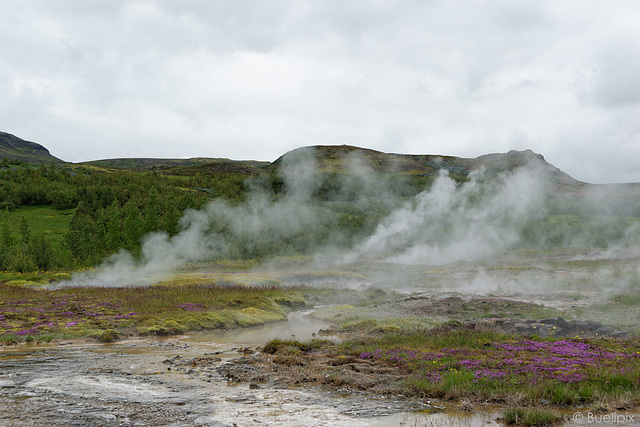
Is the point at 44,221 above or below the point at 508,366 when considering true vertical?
above

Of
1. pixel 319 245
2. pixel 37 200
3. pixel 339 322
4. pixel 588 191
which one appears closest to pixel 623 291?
pixel 339 322

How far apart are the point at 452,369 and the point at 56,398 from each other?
11.7 metres

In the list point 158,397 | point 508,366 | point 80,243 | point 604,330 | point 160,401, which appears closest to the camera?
point 160,401

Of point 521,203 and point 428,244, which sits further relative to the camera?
point 521,203

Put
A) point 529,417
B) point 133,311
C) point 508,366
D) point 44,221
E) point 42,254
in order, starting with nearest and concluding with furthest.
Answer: point 529,417
point 508,366
point 133,311
point 42,254
point 44,221

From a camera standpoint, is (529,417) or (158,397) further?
(158,397)

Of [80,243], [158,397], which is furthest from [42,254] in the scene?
[158,397]

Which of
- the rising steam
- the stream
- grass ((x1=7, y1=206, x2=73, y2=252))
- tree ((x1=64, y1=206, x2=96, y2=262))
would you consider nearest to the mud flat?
the stream

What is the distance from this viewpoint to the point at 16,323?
Answer: 2514 centimetres

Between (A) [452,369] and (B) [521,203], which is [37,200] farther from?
(A) [452,369]

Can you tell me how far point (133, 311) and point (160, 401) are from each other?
64.1 feet

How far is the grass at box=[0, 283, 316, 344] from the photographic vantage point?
24.4 m

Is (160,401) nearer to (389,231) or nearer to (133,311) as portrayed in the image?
(133,311)

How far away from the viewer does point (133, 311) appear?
29.3 metres
